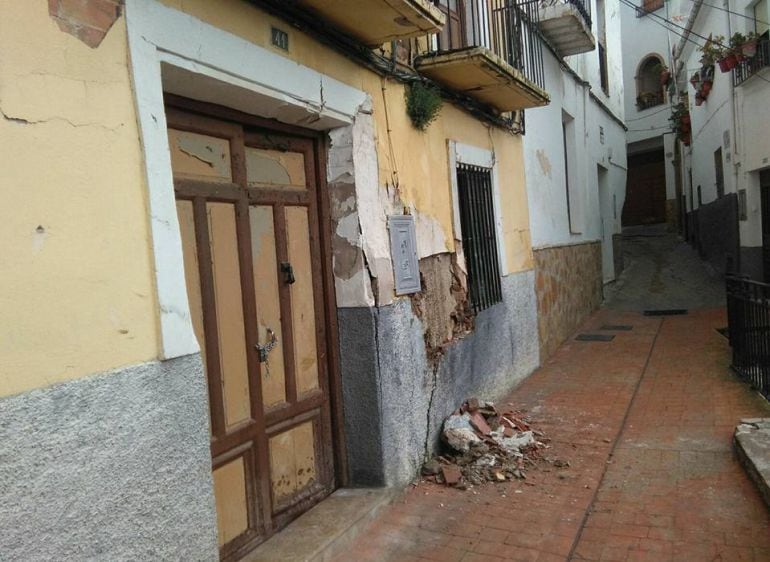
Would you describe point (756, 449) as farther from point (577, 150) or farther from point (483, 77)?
point (577, 150)

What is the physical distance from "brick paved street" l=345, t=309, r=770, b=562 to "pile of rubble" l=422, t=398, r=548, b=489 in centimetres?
12

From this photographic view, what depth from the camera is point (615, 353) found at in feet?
28.3

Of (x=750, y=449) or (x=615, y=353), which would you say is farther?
(x=615, y=353)

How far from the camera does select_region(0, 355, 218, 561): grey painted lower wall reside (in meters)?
2.00

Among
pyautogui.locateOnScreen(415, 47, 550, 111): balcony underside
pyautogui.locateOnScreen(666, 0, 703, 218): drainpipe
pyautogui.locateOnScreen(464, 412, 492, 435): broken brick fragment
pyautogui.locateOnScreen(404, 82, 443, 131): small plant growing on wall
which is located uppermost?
pyautogui.locateOnScreen(666, 0, 703, 218): drainpipe

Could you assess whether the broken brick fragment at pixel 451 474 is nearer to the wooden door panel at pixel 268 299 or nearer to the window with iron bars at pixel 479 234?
the wooden door panel at pixel 268 299

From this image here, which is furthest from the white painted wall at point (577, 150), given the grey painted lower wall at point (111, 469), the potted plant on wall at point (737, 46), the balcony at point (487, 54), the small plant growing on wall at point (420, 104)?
the grey painted lower wall at point (111, 469)

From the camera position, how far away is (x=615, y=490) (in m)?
4.27

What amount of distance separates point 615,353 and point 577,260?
7.38ft

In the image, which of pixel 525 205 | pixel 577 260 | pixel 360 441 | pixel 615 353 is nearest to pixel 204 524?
pixel 360 441

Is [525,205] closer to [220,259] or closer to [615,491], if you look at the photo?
[615,491]

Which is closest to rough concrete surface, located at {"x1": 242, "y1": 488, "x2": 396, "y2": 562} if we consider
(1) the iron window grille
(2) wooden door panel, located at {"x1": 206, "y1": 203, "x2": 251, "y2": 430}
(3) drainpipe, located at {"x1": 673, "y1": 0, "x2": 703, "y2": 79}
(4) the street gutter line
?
(2) wooden door panel, located at {"x1": 206, "y1": 203, "x2": 251, "y2": 430}

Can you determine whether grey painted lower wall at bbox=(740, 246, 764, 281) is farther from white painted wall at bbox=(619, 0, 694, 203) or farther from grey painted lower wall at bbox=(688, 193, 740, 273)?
white painted wall at bbox=(619, 0, 694, 203)

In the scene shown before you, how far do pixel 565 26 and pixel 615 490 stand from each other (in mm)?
6666
